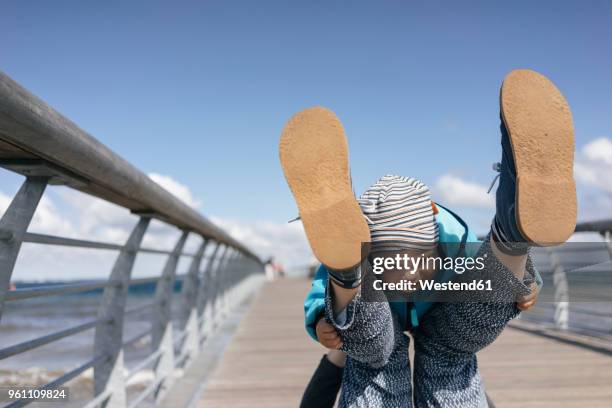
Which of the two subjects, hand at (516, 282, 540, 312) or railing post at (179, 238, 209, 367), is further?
railing post at (179, 238, 209, 367)

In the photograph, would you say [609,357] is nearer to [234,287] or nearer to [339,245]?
[339,245]

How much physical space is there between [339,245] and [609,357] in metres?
3.37

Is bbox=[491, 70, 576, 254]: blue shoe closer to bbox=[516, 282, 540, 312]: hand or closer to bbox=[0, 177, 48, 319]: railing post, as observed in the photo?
bbox=[516, 282, 540, 312]: hand

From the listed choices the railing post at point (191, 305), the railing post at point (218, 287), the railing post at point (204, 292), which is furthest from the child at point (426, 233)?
the railing post at point (218, 287)

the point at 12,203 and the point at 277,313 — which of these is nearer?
the point at 12,203

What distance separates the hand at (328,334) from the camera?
1.27 metres

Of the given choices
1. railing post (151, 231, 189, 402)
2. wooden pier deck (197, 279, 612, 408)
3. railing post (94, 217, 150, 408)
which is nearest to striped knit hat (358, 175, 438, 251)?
railing post (94, 217, 150, 408)

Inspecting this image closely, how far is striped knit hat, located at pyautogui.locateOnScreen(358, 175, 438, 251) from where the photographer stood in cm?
133

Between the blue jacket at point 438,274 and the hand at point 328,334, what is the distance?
5cm

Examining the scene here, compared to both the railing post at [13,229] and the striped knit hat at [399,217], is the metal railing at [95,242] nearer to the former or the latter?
the railing post at [13,229]

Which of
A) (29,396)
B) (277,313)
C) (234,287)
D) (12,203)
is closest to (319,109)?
(12,203)

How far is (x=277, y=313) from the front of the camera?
7273 mm

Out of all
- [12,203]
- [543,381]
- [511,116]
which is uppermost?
[511,116]

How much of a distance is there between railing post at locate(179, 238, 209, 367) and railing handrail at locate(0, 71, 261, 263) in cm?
171
